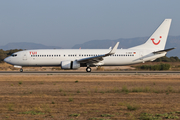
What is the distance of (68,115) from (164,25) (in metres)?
31.3

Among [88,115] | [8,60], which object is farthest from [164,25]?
[88,115]

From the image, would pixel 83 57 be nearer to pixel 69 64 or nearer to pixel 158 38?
pixel 69 64

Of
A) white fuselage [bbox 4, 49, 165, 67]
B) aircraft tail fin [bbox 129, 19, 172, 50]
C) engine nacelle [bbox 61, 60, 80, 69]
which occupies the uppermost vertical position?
aircraft tail fin [bbox 129, 19, 172, 50]

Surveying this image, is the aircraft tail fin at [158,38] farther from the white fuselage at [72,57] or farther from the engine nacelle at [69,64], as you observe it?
the engine nacelle at [69,64]

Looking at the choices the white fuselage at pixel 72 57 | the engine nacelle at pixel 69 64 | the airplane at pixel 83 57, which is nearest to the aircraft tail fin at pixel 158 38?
the airplane at pixel 83 57

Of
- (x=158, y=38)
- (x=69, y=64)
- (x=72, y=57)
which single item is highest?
(x=158, y=38)

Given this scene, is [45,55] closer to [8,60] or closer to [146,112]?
[8,60]

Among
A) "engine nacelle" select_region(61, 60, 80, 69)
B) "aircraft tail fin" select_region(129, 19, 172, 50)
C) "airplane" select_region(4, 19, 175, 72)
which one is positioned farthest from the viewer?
"aircraft tail fin" select_region(129, 19, 172, 50)

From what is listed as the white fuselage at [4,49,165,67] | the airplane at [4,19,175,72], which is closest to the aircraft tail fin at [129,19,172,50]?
the airplane at [4,19,175,72]

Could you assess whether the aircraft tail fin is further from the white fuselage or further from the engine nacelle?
the engine nacelle

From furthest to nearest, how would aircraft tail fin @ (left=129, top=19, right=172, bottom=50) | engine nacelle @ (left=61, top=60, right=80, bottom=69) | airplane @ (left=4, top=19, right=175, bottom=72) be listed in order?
aircraft tail fin @ (left=129, top=19, right=172, bottom=50) < airplane @ (left=4, top=19, right=175, bottom=72) < engine nacelle @ (left=61, top=60, right=80, bottom=69)

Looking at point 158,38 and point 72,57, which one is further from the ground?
point 158,38

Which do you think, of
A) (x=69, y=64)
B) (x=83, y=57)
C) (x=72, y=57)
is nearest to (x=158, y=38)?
(x=83, y=57)

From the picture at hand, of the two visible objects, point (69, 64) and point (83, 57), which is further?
point (83, 57)
